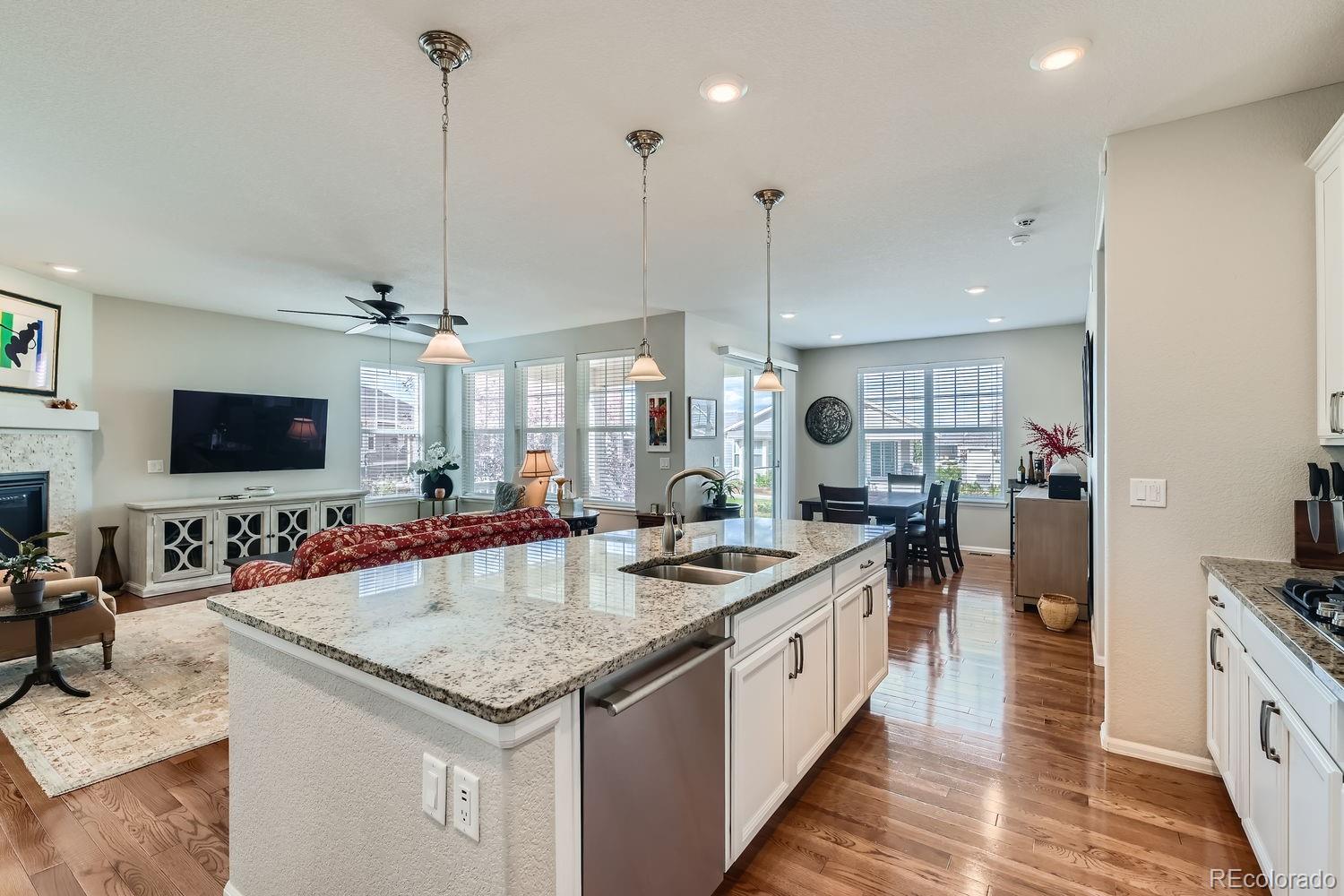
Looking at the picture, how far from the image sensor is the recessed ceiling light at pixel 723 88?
6.99ft

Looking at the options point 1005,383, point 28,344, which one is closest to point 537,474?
point 28,344

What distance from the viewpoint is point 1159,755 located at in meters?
2.49

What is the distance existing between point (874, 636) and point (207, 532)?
19.3ft

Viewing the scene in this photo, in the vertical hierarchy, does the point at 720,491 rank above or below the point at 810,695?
above

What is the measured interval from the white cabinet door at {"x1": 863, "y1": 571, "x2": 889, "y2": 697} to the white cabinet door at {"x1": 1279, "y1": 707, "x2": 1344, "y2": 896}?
1.47 metres

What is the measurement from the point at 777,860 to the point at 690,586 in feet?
3.06

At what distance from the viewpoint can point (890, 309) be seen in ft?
19.0

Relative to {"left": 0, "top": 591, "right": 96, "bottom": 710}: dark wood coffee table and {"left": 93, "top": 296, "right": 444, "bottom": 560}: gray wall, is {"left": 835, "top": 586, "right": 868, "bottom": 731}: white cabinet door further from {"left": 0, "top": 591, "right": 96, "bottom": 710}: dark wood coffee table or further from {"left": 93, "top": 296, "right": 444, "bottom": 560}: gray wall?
{"left": 93, "top": 296, "right": 444, "bottom": 560}: gray wall

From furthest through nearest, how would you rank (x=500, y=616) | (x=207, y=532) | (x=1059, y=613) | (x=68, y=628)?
(x=207, y=532), (x=1059, y=613), (x=68, y=628), (x=500, y=616)

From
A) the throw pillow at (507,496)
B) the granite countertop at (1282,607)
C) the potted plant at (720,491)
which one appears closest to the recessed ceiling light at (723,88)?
the granite countertop at (1282,607)

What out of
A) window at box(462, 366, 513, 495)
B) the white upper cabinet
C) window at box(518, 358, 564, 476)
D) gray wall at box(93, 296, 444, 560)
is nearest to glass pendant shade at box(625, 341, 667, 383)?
the white upper cabinet

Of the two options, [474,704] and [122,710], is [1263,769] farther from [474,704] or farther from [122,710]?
[122,710]

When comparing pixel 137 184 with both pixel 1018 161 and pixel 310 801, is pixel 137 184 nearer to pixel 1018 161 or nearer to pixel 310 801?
pixel 310 801

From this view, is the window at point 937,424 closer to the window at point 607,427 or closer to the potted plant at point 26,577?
the window at point 607,427
